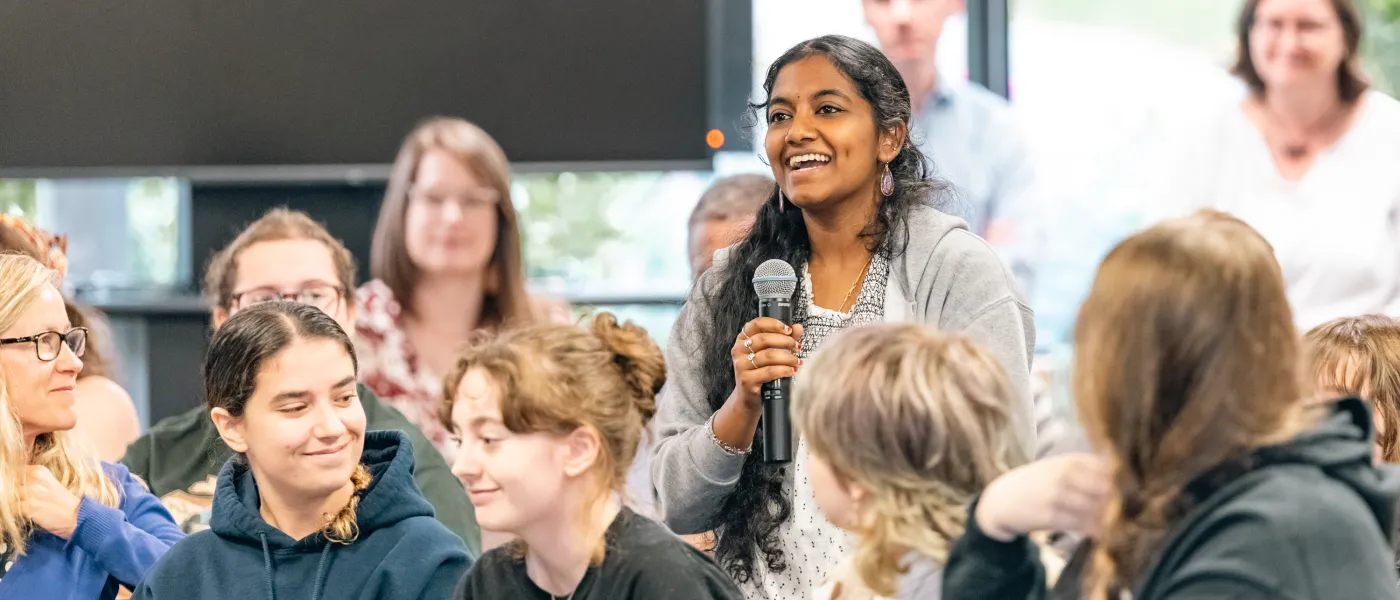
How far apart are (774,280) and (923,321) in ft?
0.73

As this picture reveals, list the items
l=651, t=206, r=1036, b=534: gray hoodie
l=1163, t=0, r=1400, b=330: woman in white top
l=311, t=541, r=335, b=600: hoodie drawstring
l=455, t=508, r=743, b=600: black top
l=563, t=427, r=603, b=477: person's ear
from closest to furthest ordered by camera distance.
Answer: l=455, t=508, r=743, b=600: black top < l=563, t=427, r=603, b=477: person's ear < l=651, t=206, r=1036, b=534: gray hoodie < l=311, t=541, r=335, b=600: hoodie drawstring < l=1163, t=0, r=1400, b=330: woman in white top

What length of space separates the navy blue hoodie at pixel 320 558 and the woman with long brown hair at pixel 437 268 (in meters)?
1.26

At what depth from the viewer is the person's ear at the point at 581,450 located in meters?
2.01

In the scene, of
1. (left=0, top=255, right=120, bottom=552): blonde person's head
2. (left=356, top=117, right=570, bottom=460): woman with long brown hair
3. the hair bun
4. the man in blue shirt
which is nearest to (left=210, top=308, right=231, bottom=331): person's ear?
(left=356, top=117, right=570, bottom=460): woman with long brown hair

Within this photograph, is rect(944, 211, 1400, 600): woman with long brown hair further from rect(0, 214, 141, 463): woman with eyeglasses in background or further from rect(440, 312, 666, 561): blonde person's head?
rect(0, 214, 141, 463): woman with eyeglasses in background

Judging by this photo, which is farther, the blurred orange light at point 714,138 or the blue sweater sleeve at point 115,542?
the blurred orange light at point 714,138

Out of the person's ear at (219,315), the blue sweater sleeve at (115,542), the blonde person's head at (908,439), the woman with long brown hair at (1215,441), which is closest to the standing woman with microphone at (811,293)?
the blonde person's head at (908,439)

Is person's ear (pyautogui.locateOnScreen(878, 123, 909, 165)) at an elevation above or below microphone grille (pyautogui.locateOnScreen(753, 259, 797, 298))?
above

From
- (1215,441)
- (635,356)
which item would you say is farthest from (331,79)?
(1215,441)

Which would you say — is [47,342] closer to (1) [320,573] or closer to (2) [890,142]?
(1) [320,573]

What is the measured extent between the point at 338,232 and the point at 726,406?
2702 mm

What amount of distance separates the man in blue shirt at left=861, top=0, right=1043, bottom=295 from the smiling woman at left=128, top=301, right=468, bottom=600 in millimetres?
2373

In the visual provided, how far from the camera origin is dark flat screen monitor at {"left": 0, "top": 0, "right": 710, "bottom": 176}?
441cm

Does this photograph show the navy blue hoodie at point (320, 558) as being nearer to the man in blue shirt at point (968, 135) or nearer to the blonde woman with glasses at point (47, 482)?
the blonde woman with glasses at point (47, 482)
